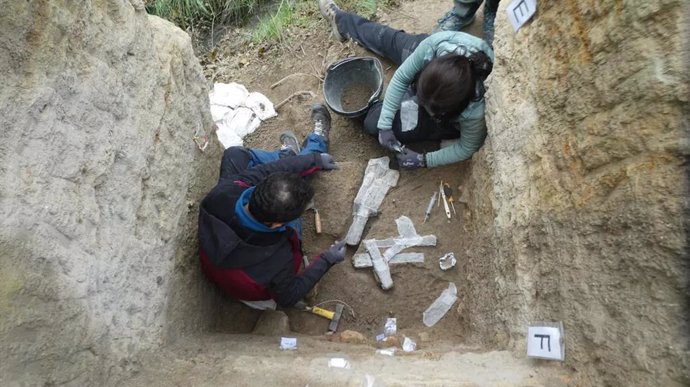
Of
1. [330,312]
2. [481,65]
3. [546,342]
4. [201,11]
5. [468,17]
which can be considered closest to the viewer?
[546,342]

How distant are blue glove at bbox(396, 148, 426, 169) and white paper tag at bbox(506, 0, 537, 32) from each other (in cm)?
106

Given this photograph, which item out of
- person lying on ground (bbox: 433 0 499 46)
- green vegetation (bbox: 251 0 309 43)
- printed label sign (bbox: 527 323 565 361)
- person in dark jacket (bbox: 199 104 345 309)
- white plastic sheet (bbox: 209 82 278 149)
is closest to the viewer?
printed label sign (bbox: 527 323 565 361)

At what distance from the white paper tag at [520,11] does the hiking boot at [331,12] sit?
1844 millimetres

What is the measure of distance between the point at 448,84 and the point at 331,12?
188 centimetres

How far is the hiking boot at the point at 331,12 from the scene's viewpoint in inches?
155

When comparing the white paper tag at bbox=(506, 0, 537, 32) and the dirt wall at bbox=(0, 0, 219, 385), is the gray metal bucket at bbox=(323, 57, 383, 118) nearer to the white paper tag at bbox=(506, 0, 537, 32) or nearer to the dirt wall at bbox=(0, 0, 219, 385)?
the white paper tag at bbox=(506, 0, 537, 32)

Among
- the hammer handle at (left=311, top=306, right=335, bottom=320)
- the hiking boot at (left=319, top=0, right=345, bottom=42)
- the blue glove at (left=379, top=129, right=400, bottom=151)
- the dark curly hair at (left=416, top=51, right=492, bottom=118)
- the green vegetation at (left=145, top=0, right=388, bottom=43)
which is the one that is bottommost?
the hammer handle at (left=311, top=306, right=335, bottom=320)

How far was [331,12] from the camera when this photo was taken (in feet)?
12.9

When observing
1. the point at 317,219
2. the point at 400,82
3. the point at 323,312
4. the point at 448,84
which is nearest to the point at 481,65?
the point at 448,84

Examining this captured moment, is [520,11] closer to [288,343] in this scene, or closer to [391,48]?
[391,48]

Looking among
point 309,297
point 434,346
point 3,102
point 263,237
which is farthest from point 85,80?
point 434,346

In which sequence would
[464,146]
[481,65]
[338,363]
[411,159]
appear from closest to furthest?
[338,363]
[481,65]
[464,146]
[411,159]

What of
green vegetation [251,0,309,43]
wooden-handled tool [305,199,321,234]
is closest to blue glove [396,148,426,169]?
wooden-handled tool [305,199,321,234]

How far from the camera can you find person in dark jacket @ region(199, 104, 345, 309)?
223 cm
